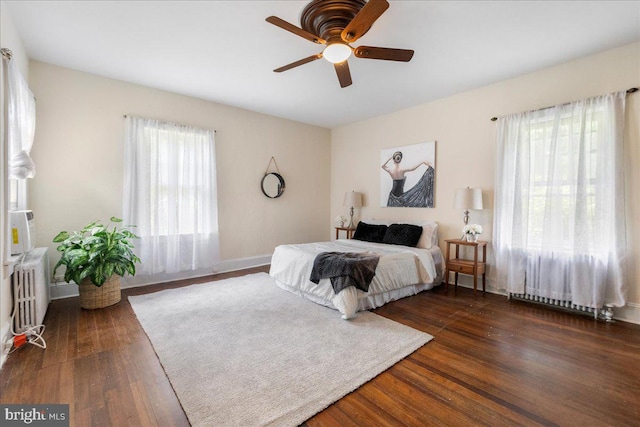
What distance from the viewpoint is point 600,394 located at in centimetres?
179

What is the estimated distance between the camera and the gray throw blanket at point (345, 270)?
114 inches

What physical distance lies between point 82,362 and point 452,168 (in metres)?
4.68

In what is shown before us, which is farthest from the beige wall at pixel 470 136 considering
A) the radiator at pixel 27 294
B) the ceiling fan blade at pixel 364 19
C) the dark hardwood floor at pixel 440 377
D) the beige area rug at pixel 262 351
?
the radiator at pixel 27 294

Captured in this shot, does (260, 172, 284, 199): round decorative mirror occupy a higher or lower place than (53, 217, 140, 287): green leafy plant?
higher

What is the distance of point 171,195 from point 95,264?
1373 mm

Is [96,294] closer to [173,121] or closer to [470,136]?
[173,121]

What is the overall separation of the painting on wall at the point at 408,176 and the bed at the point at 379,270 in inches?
20.0

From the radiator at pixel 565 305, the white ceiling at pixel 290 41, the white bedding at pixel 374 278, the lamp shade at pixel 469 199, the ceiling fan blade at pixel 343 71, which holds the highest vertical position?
the white ceiling at pixel 290 41

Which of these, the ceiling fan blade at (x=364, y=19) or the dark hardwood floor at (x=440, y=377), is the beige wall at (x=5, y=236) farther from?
the ceiling fan blade at (x=364, y=19)

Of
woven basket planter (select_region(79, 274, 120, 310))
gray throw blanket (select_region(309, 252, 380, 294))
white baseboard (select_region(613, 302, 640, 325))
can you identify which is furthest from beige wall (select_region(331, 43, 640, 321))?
woven basket planter (select_region(79, 274, 120, 310))

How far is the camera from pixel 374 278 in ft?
10.3

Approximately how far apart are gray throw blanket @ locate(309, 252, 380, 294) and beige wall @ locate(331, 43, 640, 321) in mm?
1875

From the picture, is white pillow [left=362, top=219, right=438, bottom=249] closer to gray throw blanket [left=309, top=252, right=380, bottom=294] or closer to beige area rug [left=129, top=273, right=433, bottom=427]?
gray throw blanket [left=309, top=252, right=380, bottom=294]

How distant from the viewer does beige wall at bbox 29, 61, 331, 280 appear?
334 centimetres
